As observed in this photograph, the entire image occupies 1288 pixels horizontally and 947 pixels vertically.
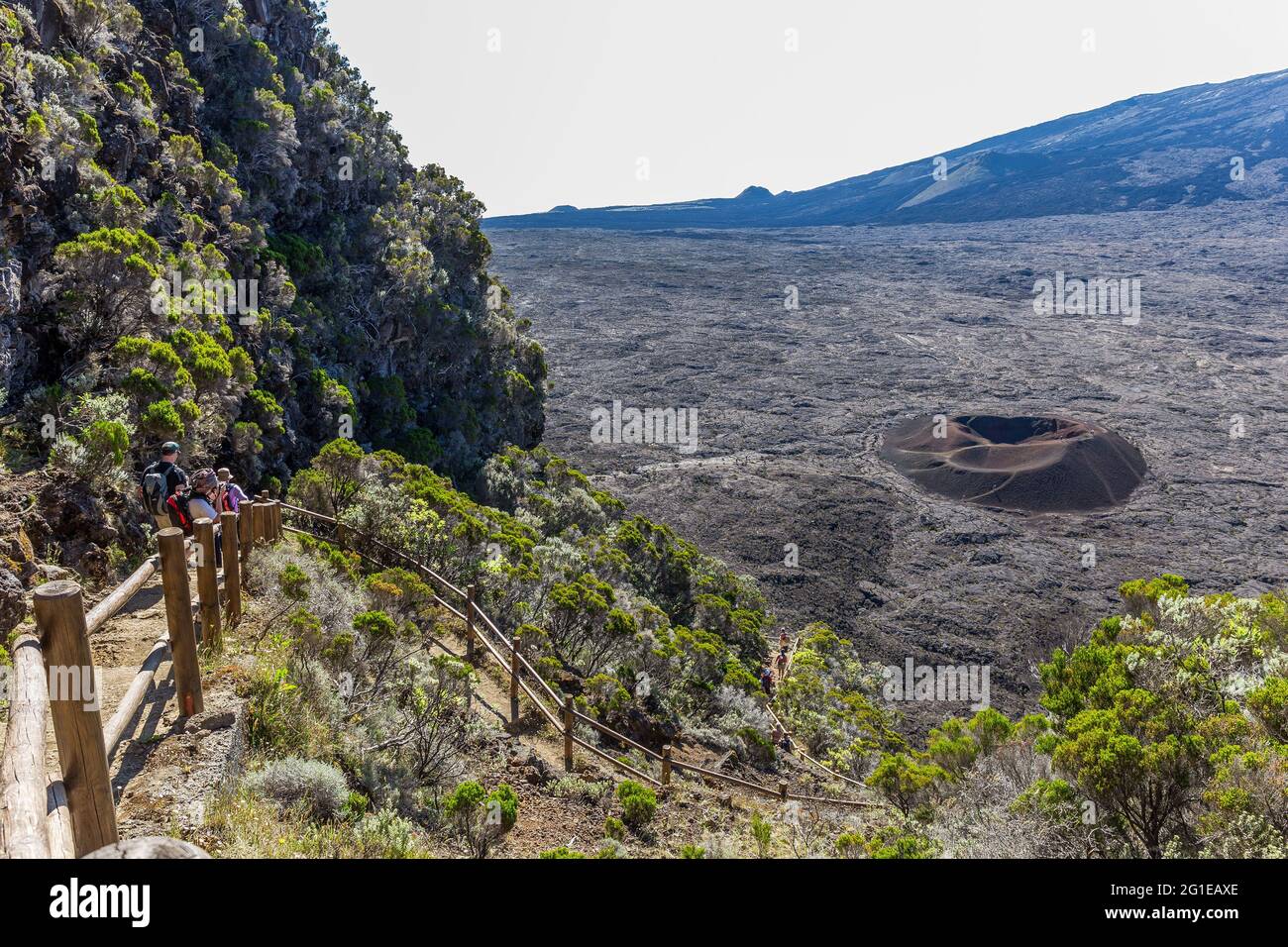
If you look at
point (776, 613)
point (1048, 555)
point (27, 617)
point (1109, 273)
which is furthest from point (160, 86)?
point (1109, 273)

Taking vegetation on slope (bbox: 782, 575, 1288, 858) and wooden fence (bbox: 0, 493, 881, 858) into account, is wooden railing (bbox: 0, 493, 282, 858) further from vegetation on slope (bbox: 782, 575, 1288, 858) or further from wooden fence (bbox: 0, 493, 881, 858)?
vegetation on slope (bbox: 782, 575, 1288, 858)

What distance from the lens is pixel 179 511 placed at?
761 centimetres

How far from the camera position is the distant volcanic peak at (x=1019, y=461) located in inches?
1558

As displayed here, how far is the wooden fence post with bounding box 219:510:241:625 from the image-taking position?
685cm

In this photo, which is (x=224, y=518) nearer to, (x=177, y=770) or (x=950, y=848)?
(x=177, y=770)

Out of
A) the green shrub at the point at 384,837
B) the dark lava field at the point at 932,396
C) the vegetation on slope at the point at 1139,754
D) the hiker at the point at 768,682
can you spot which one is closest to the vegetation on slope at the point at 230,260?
the green shrub at the point at 384,837

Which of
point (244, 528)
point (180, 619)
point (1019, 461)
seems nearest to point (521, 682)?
point (244, 528)

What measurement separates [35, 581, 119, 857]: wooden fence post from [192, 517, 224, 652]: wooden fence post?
2650 millimetres

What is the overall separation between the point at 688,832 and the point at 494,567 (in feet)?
22.8

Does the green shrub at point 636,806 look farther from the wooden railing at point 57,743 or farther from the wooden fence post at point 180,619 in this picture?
the wooden railing at point 57,743

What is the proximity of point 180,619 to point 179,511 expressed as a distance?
3.06 meters

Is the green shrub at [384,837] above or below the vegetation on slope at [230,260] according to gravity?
below

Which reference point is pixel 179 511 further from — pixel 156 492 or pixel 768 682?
pixel 768 682

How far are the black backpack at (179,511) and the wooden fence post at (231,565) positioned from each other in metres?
0.43
